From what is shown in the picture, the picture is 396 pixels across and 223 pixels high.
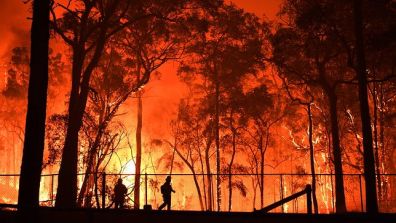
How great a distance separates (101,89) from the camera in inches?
1403

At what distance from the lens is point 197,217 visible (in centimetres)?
1196

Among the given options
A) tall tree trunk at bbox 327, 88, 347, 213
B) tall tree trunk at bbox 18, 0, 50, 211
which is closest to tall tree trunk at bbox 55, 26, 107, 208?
tall tree trunk at bbox 18, 0, 50, 211

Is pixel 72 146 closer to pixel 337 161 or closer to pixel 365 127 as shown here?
pixel 365 127

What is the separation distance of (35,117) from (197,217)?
4873mm

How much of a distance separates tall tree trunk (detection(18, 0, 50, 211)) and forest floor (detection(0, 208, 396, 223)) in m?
0.96

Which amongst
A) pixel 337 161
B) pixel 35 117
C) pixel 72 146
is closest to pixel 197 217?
pixel 35 117

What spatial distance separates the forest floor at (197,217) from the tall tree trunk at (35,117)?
960 mm

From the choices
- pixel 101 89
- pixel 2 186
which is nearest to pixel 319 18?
pixel 101 89

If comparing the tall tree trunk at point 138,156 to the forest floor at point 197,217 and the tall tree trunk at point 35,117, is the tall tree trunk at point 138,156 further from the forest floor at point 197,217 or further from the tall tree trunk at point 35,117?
the tall tree trunk at point 35,117

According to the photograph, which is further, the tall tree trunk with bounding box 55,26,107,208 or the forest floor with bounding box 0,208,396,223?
the tall tree trunk with bounding box 55,26,107,208

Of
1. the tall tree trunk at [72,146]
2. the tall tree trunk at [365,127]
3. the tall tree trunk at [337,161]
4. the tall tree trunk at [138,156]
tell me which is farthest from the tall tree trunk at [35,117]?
the tall tree trunk at [138,156]

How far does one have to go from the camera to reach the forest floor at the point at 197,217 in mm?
10844

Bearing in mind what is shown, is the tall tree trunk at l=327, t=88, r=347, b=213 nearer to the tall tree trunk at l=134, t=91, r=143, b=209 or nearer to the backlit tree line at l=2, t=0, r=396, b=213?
the backlit tree line at l=2, t=0, r=396, b=213

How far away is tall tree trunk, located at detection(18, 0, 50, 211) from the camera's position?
977 cm
